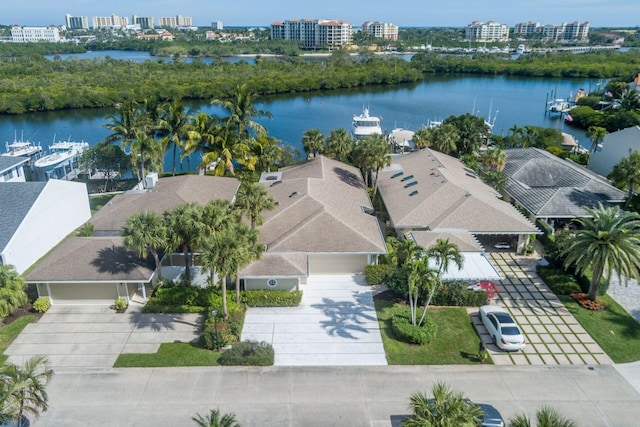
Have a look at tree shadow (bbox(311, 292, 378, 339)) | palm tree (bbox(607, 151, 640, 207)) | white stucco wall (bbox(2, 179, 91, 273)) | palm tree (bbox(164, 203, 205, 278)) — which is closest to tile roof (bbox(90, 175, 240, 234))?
white stucco wall (bbox(2, 179, 91, 273))

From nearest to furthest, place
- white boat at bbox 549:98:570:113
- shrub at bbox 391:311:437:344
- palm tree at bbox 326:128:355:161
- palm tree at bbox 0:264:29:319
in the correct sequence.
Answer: palm tree at bbox 0:264:29:319
shrub at bbox 391:311:437:344
palm tree at bbox 326:128:355:161
white boat at bbox 549:98:570:113

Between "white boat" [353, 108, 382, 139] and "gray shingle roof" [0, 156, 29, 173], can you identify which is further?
"white boat" [353, 108, 382, 139]

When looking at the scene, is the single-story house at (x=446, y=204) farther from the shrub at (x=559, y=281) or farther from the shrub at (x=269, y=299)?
the shrub at (x=269, y=299)

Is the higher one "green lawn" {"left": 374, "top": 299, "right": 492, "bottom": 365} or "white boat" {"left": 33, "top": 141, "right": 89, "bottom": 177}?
"white boat" {"left": 33, "top": 141, "right": 89, "bottom": 177}

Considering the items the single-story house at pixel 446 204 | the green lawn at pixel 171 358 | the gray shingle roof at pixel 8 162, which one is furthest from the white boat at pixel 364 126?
the green lawn at pixel 171 358

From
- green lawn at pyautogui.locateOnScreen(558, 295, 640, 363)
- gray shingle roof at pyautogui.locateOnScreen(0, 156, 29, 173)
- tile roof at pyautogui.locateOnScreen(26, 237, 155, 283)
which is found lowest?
green lawn at pyautogui.locateOnScreen(558, 295, 640, 363)

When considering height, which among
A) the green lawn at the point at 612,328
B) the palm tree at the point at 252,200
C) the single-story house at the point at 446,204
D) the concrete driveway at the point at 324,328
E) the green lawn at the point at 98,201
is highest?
the palm tree at the point at 252,200

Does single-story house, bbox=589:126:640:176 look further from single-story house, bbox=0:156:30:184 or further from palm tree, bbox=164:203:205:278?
single-story house, bbox=0:156:30:184

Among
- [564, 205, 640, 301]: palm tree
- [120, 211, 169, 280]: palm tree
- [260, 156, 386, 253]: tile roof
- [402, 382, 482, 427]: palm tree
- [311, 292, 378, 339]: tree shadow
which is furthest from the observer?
[260, 156, 386, 253]: tile roof
